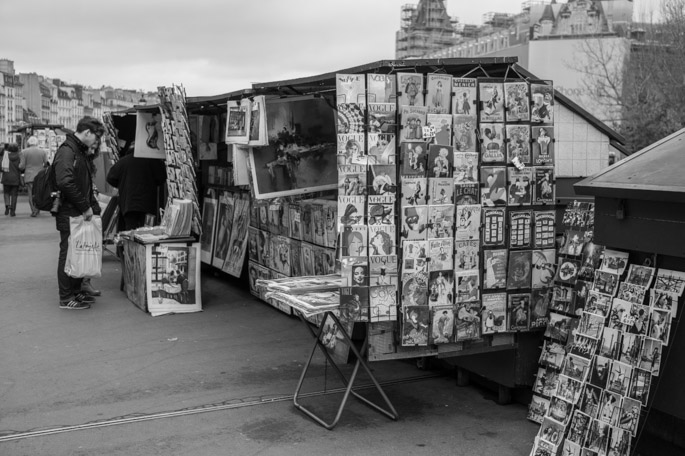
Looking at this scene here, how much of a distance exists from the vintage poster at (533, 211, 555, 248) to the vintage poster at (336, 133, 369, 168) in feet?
4.50

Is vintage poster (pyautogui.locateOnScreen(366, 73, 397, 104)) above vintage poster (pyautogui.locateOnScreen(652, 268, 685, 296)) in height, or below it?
above

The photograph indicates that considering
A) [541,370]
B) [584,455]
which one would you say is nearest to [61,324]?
[541,370]

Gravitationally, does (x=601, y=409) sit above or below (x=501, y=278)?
below

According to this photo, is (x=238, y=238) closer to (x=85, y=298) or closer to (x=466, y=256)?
(x=85, y=298)

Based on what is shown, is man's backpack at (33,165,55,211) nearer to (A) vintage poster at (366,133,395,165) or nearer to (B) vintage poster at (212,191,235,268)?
(B) vintage poster at (212,191,235,268)

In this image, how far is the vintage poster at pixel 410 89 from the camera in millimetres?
4949

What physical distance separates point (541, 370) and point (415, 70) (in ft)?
7.21

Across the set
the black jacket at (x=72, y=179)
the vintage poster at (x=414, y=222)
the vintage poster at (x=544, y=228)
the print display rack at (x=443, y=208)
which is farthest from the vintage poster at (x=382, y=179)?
the black jacket at (x=72, y=179)

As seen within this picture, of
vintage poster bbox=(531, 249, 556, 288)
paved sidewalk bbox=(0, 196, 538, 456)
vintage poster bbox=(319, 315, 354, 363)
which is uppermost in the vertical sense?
vintage poster bbox=(531, 249, 556, 288)

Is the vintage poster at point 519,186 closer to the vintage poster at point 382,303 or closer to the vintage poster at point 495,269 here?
the vintage poster at point 495,269

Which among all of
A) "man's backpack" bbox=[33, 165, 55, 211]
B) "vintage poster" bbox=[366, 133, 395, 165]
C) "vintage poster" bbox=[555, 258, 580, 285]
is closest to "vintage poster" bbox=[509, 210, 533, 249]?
"vintage poster" bbox=[555, 258, 580, 285]

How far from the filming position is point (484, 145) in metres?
5.22

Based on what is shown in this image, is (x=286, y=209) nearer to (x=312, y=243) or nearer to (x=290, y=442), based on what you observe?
(x=312, y=243)

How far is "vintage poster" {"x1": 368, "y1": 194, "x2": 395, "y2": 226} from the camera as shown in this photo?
489cm
